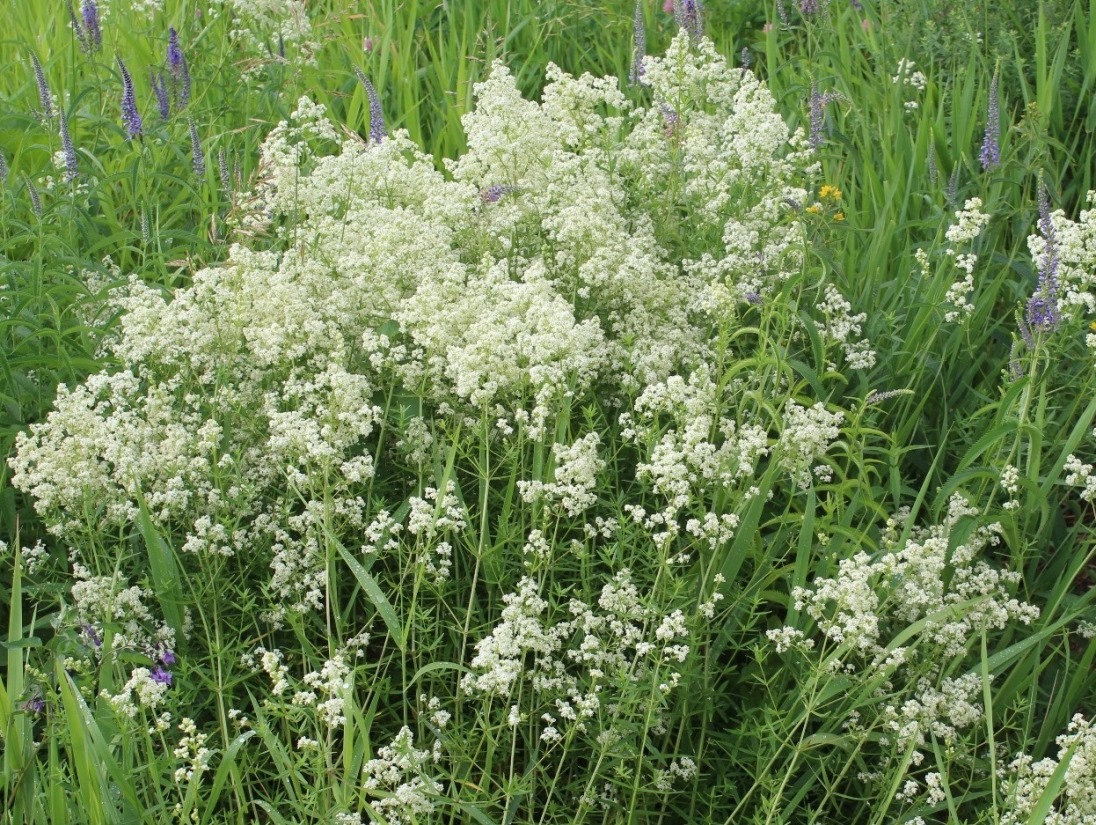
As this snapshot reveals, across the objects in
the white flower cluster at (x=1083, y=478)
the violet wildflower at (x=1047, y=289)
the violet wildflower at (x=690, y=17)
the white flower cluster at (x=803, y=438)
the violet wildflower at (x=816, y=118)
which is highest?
the violet wildflower at (x=690, y=17)

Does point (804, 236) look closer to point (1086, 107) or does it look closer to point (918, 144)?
point (918, 144)

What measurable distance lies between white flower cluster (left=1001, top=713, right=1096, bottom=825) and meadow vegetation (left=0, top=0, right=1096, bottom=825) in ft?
0.05

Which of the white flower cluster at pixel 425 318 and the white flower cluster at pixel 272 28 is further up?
the white flower cluster at pixel 272 28

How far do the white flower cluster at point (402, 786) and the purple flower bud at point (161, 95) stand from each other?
296cm

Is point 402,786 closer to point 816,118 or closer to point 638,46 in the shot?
point 816,118

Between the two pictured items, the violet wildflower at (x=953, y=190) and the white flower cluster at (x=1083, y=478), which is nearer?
the white flower cluster at (x=1083, y=478)

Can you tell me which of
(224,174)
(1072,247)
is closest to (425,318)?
(224,174)

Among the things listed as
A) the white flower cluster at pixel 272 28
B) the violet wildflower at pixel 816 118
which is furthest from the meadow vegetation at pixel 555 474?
the white flower cluster at pixel 272 28

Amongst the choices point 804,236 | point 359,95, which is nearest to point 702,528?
point 804,236

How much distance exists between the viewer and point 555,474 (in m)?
2.87

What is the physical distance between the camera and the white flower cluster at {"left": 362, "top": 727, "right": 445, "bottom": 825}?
8.16 feet

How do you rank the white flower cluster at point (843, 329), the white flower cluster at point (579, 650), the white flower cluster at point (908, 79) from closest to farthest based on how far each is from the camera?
the white flower cluster at point (579, 650) < the white flower cluster at point (843, 329) < the white flower cluster at point (908, 79)

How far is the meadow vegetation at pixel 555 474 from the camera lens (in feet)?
9.01

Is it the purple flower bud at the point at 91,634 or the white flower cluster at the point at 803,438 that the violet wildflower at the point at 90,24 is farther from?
the white flower cluster at the point at 803,438
